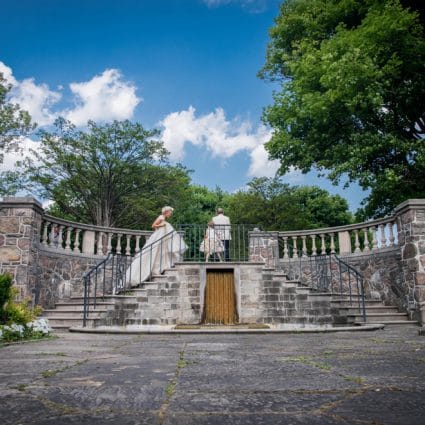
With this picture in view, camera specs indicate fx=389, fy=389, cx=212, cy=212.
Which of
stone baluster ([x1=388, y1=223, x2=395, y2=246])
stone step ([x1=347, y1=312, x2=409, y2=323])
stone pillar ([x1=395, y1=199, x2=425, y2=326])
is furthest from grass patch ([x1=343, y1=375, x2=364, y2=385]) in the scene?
stone baluster ([x1=388, y1=223, x2=395, y2=246])

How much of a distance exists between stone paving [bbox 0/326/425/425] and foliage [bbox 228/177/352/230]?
23039 mm

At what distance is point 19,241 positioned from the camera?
33.2 ft

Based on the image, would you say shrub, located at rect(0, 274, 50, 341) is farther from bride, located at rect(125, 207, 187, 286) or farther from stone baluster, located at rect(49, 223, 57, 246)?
stone baluster, located at rect(49, 223, 57, 246)

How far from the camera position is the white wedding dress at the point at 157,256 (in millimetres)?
11984

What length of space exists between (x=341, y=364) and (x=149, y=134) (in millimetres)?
25531

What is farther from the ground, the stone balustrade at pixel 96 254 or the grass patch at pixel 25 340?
the stone balustrade at pixel 96 254

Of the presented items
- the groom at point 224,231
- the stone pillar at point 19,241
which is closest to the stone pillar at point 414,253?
the groom at point 224,231

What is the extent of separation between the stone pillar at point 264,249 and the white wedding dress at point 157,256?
113 inches

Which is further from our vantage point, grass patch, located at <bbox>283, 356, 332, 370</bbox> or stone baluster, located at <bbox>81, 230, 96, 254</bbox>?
stone baluster, located at <bbox>81, 230, 96, 254</bbox>

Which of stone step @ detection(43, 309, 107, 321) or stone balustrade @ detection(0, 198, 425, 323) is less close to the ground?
stone balustrade @ detection(0, 198, 425, 323)

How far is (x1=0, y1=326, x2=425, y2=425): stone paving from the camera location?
66.8 inches

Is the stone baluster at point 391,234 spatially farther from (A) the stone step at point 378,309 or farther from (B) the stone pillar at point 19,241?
(B) the stone pillar at point 19,241

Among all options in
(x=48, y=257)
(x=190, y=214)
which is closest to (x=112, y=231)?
(x=48, y=257)

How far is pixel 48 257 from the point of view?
1153cm
